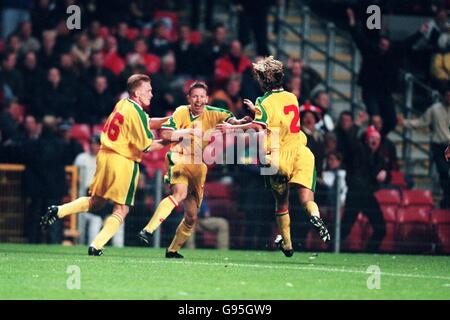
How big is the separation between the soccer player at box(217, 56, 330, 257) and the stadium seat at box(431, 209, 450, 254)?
15.0ft

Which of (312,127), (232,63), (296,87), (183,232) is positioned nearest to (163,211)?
(183,232)

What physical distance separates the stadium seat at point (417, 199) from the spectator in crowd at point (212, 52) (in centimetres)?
461

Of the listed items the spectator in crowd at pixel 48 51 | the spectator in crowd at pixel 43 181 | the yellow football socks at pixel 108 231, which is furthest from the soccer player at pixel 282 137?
the spectator in crowd at pixel 48 51

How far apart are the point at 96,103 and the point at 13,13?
12.2ft

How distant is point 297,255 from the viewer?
16.6 meters

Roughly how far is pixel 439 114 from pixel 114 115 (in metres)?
7.32

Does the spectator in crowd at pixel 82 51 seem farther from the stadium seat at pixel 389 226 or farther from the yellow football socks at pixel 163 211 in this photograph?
the yellow football socks at pixel 163 211

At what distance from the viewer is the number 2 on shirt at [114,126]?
14.1 metres

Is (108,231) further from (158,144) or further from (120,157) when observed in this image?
(158,144)

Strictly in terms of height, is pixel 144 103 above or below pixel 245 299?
above

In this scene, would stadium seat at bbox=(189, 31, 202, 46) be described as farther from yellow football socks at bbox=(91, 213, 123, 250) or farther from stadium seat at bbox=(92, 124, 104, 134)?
yellow football socks at bbox=(91, 213, 123, 250)

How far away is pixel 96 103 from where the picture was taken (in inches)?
813
